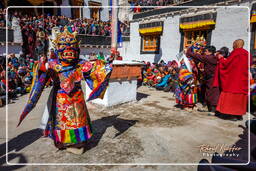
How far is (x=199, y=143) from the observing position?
11.2 ft

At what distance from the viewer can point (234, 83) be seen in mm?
4637

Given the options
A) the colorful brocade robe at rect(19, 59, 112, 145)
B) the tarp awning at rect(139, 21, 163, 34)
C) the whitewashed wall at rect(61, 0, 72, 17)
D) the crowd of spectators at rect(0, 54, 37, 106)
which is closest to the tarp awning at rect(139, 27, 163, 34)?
the tarp awning at rect(139, 21, 163, 34)

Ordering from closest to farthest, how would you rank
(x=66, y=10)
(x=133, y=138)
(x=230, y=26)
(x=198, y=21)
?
1. (x=133, y=138)
2. (x=230, y=26)
3. (x=198, y=21)
4. (x=66, y=10)

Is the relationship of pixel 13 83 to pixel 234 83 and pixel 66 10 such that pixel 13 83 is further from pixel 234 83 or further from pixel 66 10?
pixel 66 10

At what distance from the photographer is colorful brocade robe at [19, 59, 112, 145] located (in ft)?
9.34

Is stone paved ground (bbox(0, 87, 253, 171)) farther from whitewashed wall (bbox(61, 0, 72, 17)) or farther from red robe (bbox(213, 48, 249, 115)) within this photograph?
whitewashed wall (bbox(61, 0, 72, 17))

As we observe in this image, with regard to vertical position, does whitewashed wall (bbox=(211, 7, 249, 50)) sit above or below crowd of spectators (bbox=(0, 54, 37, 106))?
above

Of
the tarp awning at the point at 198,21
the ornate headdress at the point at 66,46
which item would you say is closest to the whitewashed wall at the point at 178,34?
the tarp awning at the point at 198,21

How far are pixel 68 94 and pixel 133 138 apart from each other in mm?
1520

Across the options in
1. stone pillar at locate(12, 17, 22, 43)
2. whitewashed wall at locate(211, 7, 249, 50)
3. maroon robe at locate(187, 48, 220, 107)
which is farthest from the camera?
stone pillar at locate(12, 17, 22, 43)

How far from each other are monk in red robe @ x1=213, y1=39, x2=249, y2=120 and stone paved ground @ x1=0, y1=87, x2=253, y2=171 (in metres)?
0.32

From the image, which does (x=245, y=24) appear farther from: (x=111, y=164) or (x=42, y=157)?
(x=42, y=157)

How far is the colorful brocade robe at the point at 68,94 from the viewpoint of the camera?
285 centimetres

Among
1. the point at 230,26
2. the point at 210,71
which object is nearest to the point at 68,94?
the point at 210,71
